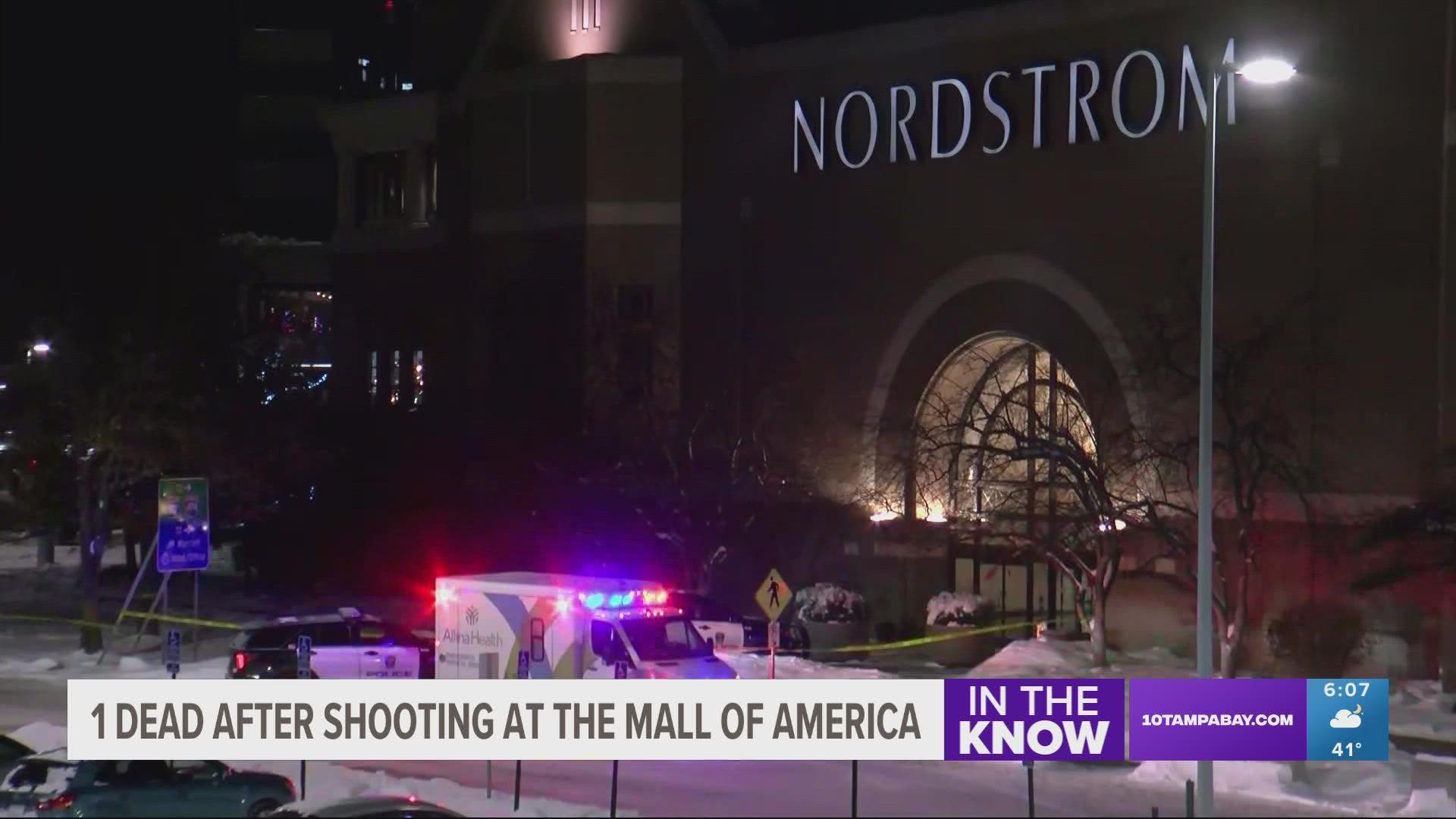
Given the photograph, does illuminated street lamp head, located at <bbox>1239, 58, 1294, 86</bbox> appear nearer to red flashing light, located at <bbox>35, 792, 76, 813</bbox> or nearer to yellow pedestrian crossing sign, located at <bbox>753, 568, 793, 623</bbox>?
yellow pedestrian crossing sign, located at <bbox>753, 568, 793, 623</bbox>

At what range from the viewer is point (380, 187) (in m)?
61.0

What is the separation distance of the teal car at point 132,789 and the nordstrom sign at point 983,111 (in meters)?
26.4

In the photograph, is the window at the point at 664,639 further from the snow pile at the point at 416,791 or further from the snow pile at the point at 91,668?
the snow pile at the point at 91,668

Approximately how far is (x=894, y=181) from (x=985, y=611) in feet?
37.2

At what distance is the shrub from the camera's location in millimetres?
31328

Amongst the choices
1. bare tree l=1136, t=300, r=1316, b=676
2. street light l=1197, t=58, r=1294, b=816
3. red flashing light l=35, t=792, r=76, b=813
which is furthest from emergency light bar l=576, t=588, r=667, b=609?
bare tree l=1136, t=300, r=1316, b=676

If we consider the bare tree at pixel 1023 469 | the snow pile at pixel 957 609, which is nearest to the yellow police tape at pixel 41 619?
the snow pile at pixel 957 609

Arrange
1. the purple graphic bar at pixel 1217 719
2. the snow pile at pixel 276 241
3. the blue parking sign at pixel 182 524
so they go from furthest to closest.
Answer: the snow pile at pixel 276 241, the blue parking sign at pixel 182 524, the purple graphic bar at pixel 1217 719

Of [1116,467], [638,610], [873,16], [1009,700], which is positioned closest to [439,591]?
[638,610]

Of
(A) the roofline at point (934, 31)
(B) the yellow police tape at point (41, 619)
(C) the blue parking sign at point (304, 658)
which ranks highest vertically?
(A) the roofline at point (934, 31)

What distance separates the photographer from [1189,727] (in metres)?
17.7

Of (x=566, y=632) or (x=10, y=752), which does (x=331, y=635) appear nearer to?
(x=566, y=632)

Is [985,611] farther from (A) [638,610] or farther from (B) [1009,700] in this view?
(B) [1009,700]

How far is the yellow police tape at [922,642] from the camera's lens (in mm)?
38156
